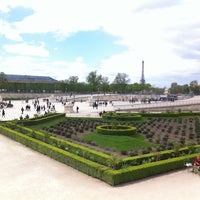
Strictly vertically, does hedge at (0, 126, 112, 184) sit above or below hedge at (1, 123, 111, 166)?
below

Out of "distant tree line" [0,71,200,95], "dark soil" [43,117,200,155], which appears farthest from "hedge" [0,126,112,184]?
"distant tree line" [0,71,200,95]

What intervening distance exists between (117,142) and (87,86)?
109 metres

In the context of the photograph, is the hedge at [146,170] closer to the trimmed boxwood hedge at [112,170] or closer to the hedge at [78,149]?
the trimmed boxwood hedge at [112,170]

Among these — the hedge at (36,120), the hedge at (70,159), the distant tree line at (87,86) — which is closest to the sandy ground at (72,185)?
the hedge at (70,159)

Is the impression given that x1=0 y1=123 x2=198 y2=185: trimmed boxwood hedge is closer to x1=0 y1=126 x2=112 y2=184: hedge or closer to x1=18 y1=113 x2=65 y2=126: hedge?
x1=0 y1=126 x2=112 y2=184: hedge

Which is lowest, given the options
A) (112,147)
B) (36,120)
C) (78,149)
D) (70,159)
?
(112,147)

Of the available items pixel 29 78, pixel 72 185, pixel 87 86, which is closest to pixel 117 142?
pixel 72 185

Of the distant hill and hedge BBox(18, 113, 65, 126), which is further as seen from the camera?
the distant hill

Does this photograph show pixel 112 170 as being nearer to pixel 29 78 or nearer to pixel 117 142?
pixel 117 142

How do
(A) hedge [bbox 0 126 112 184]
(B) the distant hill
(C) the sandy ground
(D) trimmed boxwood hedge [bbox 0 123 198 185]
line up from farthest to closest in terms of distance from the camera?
(B) the distant hill → (A) hedge [bbox 0 126 112 184] → (D) trimmed boxwood hedge [bbox 0 123 198 185] → (C) the sandy ground

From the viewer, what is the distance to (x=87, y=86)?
13338cm

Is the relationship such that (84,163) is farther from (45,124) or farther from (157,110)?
(157,110)

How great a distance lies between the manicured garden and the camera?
640 inches

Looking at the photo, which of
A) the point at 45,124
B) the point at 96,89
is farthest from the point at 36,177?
the point at 96,89
